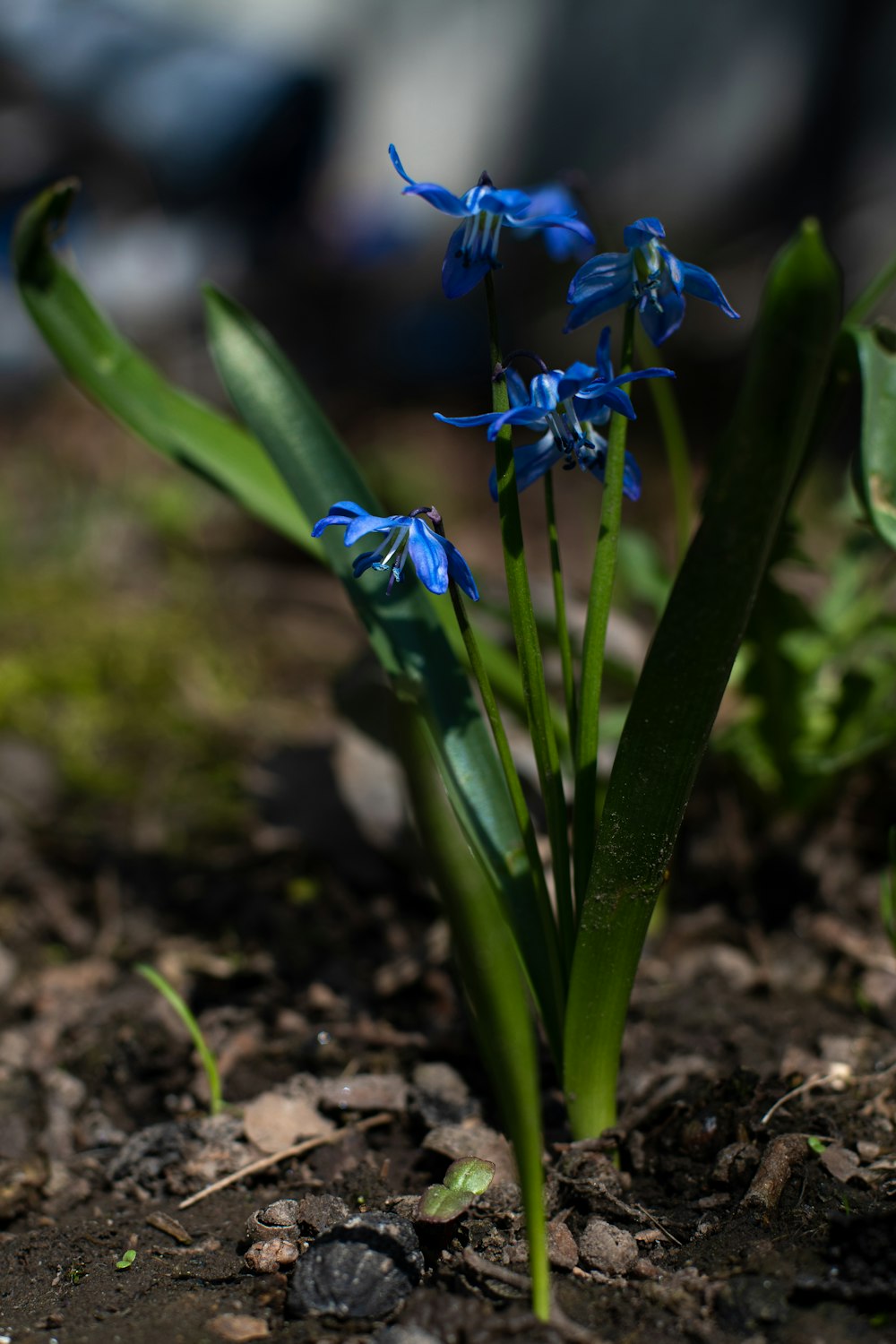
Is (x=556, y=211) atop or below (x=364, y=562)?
atop

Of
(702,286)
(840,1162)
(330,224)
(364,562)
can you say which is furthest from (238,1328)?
(330,224)

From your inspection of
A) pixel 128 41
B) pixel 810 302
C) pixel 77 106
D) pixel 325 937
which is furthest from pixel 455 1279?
pixel 128 41

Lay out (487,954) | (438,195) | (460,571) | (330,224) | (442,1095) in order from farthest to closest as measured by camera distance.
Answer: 1. (330,224)
2. (442,1095)
3. (460,571)
4. (438,195)
5. (487,954)

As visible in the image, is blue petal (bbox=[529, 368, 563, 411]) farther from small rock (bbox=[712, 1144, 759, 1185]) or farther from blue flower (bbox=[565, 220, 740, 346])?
small rock (bbox=[712, 1144, 759, 1185])

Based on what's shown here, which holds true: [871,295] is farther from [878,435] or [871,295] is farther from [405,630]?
[405,630]

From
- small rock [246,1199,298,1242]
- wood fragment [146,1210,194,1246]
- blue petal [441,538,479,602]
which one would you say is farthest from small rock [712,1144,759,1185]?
blue petal [441,538,479,602]

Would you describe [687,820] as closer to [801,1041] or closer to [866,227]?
[801,1041]

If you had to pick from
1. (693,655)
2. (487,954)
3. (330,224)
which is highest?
(330,224)
